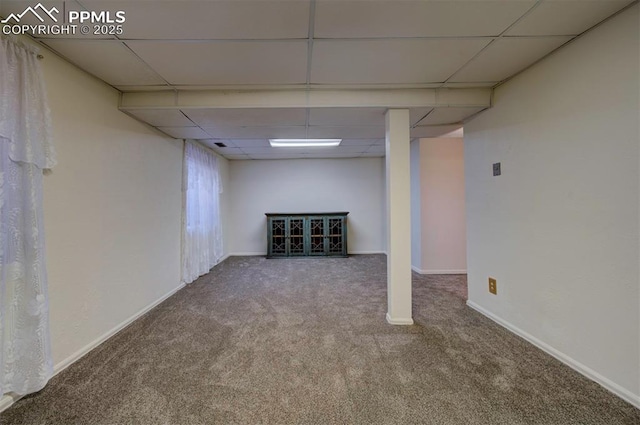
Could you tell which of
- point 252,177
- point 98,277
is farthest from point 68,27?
point 252,177

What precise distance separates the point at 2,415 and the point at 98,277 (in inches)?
33.9

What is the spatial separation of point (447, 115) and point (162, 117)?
2.78 m

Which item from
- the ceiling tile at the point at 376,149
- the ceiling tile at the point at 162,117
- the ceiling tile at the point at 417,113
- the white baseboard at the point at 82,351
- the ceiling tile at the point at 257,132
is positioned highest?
the ceiling tile at the point at 376,149

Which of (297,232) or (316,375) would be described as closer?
(316,375)

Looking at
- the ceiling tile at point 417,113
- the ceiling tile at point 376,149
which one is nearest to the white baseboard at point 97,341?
the ceiling tile at point 417,113

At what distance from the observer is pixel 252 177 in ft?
17.1

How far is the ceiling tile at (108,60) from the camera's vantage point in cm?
150

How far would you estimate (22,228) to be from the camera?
1.34 m

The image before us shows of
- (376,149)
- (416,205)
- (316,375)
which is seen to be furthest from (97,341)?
(376,149)

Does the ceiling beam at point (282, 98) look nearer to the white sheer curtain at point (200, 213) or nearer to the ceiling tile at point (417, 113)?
the ceiling tile at point (417, 113)

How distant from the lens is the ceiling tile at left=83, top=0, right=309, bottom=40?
123cm

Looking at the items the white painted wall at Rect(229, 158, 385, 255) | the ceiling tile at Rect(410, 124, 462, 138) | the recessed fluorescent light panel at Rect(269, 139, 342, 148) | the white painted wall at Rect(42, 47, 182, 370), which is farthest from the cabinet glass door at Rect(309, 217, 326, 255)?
the white painted wall at Rect(42, 47, 182, 370)

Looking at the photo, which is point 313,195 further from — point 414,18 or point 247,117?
point 414,18

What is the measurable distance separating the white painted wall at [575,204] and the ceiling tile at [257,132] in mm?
1969
